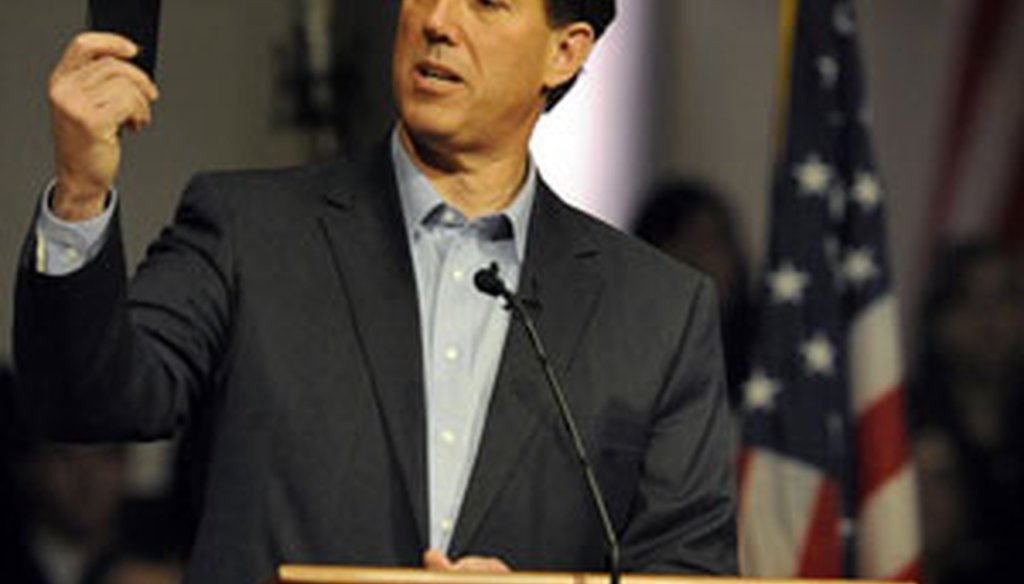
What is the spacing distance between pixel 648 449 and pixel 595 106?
2830mm

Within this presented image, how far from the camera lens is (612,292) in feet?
8.83

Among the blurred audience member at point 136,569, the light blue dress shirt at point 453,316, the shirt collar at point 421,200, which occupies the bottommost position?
the blurred audience member at point 136,569

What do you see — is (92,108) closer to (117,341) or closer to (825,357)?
(117,341)

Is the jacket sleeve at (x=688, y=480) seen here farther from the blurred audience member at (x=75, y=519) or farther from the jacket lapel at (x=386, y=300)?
the blurred audience member at (x=75, y=519)

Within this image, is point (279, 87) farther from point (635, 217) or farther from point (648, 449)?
point (648, 449)

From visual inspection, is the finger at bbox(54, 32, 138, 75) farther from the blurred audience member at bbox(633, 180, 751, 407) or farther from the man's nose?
the blurred audience member at bbox(633, 180, 751, 407)

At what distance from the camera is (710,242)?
5.14 m

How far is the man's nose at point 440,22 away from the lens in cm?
258

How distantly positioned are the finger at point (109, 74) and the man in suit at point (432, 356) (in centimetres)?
A: 31

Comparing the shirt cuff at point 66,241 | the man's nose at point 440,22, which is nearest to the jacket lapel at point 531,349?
the man's nose at point 440,22

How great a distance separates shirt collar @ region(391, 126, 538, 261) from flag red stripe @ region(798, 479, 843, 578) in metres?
1.53

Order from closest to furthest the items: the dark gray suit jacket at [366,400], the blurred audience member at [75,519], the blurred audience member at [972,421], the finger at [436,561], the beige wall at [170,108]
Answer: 1. the finger at [436,561]
2. the dark gray suit jacket at [366,400]
3. the beige wall at [170,108]
4. the blurred audience member at [75,519]
5. the blurred audience member at [972,421]

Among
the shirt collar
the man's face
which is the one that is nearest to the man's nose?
the man's face

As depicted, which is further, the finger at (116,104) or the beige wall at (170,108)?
the beige wall at (170,108)
